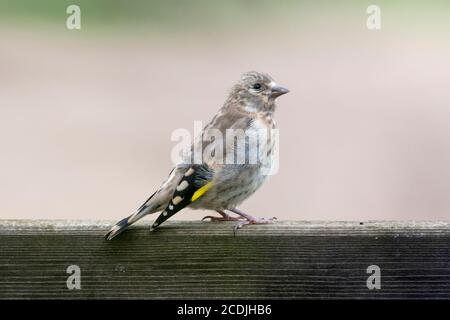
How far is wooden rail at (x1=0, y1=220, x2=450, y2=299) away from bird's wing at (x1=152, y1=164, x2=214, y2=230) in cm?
53

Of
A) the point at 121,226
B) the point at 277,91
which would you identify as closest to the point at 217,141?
the point at 277,91

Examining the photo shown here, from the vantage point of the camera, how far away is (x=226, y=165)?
466 centimetres

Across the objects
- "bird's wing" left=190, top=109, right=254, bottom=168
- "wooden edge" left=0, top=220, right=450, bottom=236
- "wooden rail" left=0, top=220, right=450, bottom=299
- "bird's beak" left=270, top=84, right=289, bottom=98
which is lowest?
"wooden rail" left=0, top=220, right=450, bottom=299

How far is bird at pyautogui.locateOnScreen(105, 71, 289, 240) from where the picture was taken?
430 cm

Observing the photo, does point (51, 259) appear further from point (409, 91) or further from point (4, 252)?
point (409, 91)

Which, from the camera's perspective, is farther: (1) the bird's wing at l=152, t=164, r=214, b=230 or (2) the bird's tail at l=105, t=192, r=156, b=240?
(1) the bird's wing at l=152, t=164, r=214, b=230

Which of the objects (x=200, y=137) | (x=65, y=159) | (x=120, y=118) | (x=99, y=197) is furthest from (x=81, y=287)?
(x=120, y=118)

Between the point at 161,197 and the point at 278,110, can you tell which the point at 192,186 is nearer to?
the point at 161,197

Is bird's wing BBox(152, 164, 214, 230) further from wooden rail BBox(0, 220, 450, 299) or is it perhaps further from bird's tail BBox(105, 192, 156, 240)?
wooden rail BBox(0, 220, 450, 299)

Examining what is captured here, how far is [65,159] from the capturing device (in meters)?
12.1

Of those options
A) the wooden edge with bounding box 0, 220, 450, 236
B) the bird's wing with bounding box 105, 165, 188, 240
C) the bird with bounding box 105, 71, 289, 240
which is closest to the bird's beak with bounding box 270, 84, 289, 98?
the bird with bounding box 105, 71, 289, 240

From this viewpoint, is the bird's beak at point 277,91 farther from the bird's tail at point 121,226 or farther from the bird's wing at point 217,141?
the bird's tail at point 121,226

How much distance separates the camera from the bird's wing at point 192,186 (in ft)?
13.6

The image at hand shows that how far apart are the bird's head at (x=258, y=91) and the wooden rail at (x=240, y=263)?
192cm
